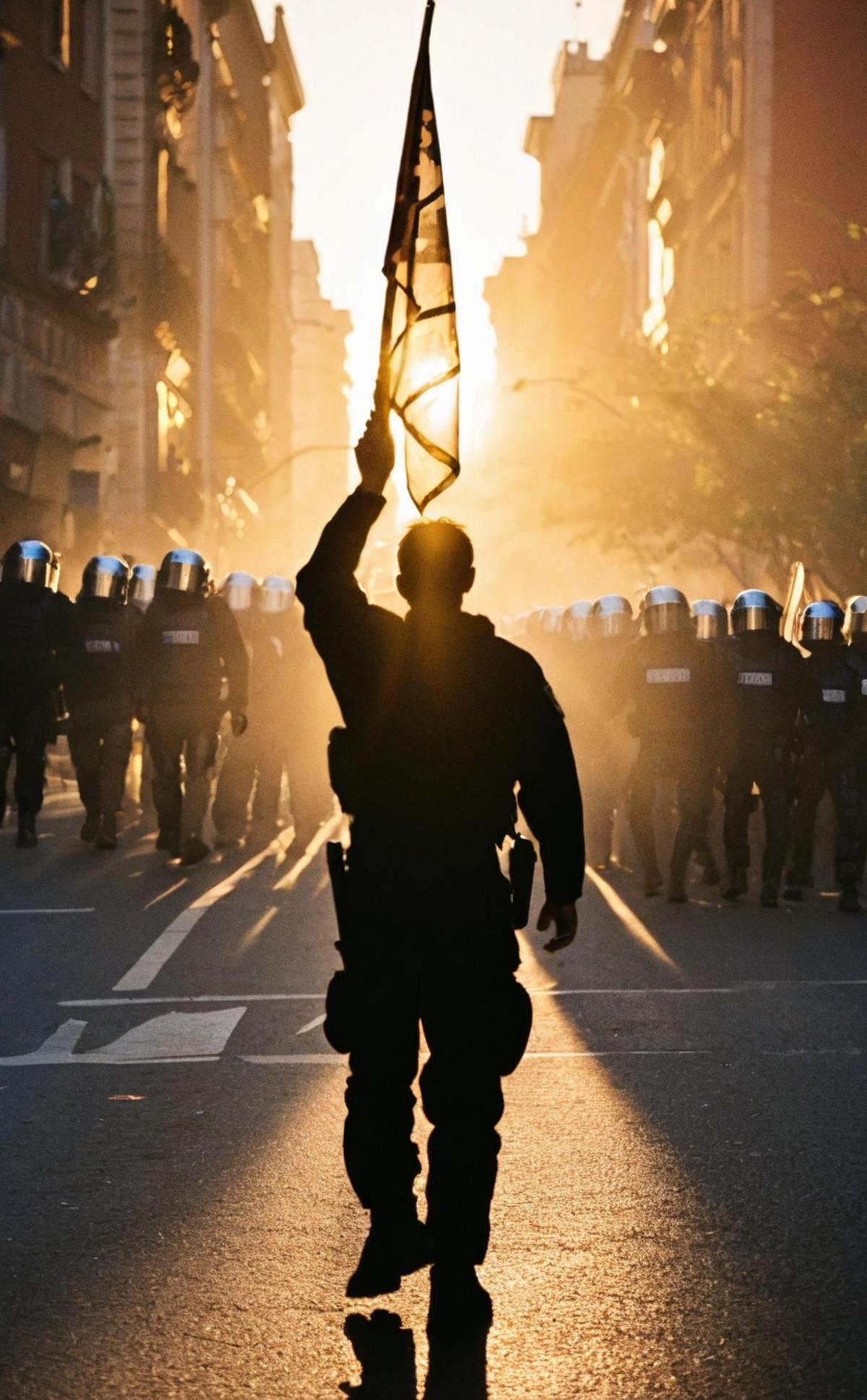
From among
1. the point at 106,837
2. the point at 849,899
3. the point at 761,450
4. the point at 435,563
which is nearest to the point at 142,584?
the point at 106,837

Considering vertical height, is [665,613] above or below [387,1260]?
above

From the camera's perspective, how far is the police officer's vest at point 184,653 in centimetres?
1470

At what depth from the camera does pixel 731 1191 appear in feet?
18.5

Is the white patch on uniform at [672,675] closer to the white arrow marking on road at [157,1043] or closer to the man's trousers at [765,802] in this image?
the man's trousers at [765,802]

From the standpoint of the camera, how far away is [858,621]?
46.3 ft

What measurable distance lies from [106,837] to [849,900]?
5.17m

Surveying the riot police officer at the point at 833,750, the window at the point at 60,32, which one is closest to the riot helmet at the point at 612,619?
the riot police officer at the point at 833,750

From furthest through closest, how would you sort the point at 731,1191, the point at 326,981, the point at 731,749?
1. the point at 731,749
2. the point at 326,981
3. the point at 731,1191

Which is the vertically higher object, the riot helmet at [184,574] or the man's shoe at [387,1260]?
the riot helmet at [184,574]

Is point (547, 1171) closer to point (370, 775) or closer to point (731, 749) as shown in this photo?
point (370, 775)

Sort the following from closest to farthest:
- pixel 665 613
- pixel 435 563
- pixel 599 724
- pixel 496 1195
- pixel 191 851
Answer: pixel 435 563 < pixel 496 1195 < pixel 665 613 < pixel 191 851 < pixel 599 724

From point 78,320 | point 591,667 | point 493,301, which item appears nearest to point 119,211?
point 78,320

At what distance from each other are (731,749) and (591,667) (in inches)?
153

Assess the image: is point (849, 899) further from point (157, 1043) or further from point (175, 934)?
point (157, 1043)
